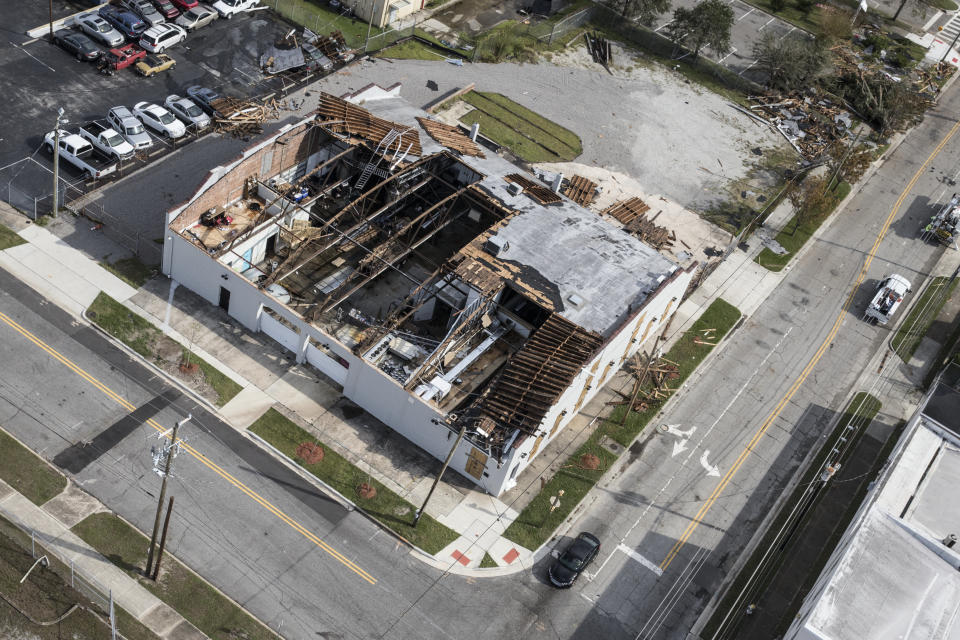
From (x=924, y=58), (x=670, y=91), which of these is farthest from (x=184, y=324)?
(x=924, y=58)

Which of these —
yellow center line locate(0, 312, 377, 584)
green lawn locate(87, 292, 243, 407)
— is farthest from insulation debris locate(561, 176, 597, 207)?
yellow center line locate(0, 312, 377, 584)

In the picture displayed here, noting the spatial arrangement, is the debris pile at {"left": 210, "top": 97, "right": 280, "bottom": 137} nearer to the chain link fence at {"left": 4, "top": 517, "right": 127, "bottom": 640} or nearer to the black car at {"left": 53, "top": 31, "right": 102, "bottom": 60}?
the black car at {"left": 53, "top": 31, "right": 102, "bottom": 60}

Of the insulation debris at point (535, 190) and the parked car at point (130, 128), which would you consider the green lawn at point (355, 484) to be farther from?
the parked car at point (130, 128)

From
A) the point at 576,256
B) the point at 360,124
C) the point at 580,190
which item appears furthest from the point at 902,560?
the point at 360,124

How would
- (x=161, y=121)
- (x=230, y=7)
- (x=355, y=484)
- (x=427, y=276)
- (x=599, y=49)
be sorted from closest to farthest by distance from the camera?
(x=355, y=484) < (x=427, y=276) < (x=161, y=121) < (x=230, y=7) < (x=599, y=49)

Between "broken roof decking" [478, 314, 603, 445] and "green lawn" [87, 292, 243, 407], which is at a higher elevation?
"broken roof decking" [478, 314, 603, 445]

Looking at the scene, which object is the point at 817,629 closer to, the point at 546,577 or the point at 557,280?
the point at 546,577

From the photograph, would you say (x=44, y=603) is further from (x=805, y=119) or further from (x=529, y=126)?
(x=805, y=119)
